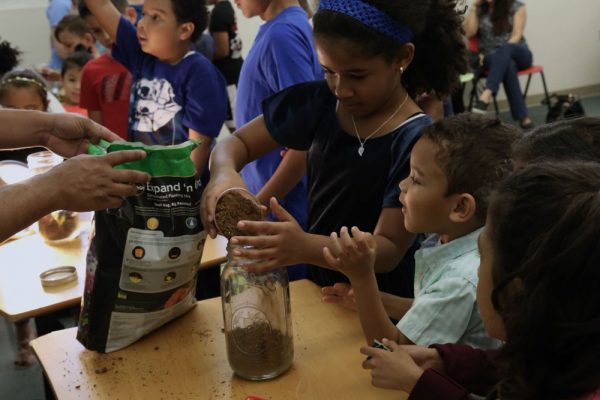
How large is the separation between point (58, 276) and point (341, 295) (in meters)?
0.79

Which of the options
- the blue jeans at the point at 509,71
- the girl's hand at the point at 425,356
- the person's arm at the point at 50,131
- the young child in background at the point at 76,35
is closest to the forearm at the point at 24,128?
the person's arm at the point at 50,131

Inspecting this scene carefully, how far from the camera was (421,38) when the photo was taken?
1453mm

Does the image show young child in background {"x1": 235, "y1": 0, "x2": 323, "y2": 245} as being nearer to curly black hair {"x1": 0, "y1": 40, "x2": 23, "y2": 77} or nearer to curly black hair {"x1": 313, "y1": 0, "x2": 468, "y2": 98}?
curly black hair {"x1": 313, "y1": 0, "x2": 468, "y2": 98}

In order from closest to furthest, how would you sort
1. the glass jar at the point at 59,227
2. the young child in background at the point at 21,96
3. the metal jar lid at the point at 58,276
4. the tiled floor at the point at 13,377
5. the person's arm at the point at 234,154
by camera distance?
the person's arm at the point at 234,154, the metal jar lid at the point at 58,276, the glass jar at the point at 59,227, the tiled floor at the point at 13,377, the young child in background at the point at 21,96

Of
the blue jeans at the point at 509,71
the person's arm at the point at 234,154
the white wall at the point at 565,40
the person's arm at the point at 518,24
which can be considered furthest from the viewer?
the white wall at the point at 565,40

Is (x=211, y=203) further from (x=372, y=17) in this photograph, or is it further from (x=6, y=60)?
(x=6, y=60)

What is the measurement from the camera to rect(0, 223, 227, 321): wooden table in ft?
5.06

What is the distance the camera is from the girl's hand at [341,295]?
1286 millimetres

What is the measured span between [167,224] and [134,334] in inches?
9.8

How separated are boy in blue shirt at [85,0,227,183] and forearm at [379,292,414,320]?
1104mm

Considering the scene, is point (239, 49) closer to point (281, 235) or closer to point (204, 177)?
point (204, 177)

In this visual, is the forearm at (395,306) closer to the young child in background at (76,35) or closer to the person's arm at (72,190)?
the person's arm at (72,190)

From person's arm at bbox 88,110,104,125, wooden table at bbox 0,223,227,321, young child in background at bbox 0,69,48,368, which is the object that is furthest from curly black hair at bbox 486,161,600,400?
young child in background at bbox 0,69,48,368

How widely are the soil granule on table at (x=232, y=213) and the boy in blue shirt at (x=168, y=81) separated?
113cm
